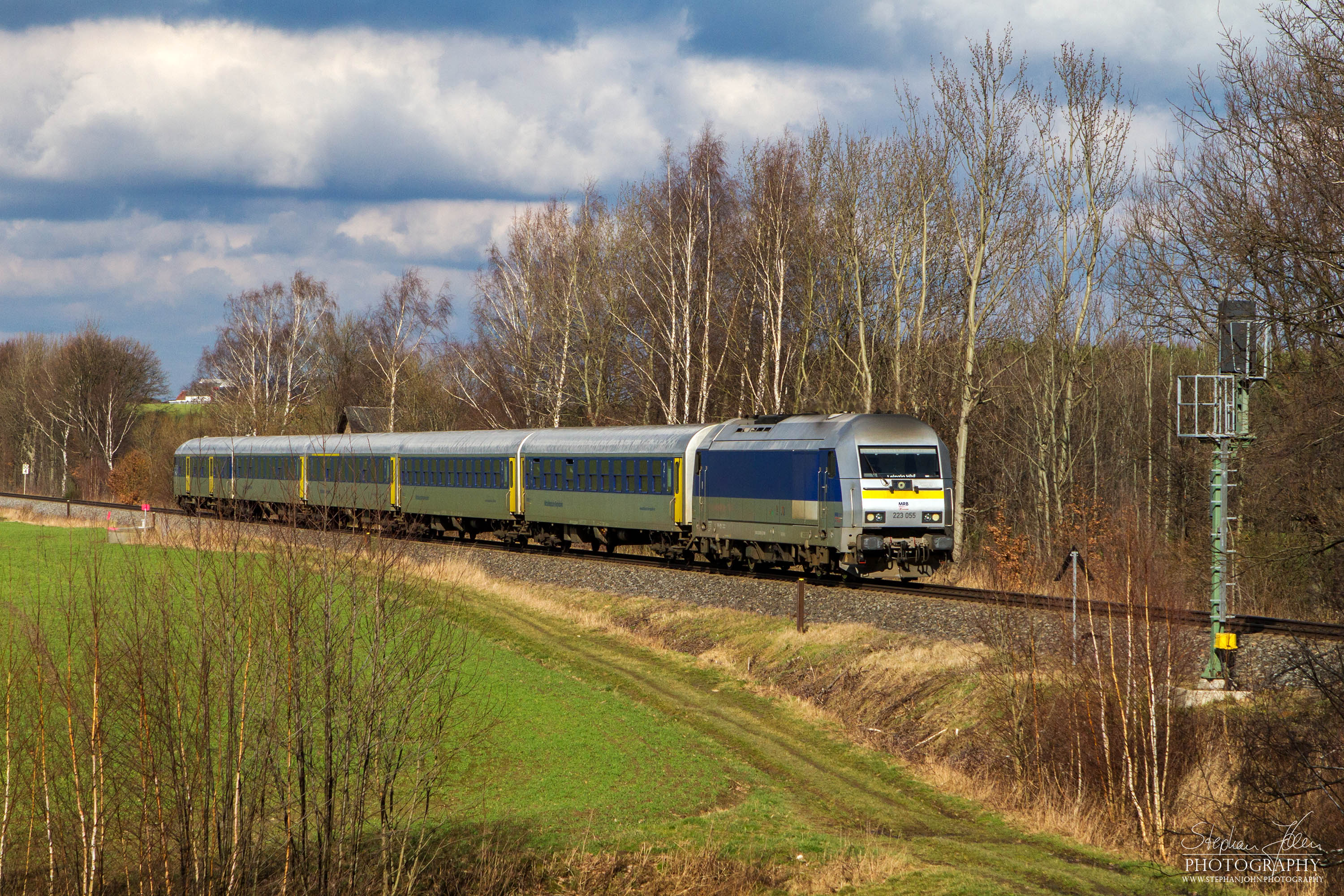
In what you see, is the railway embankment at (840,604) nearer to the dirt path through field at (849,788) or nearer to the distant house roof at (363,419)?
the dirt path through field at (849,788)

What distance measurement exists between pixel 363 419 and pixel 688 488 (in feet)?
168

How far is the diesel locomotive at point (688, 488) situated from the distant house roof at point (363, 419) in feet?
106

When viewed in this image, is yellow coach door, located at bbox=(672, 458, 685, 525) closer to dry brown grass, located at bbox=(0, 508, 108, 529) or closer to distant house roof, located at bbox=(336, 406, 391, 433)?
dry brown grass, located at bbox=(0, 508, 108, 529)

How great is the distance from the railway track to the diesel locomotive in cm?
38

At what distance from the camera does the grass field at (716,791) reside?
11242 millimetres

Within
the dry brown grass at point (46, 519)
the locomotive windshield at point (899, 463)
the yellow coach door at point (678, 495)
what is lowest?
the dry brown grass at point (46, 519)

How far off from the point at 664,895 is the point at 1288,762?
6.70 m

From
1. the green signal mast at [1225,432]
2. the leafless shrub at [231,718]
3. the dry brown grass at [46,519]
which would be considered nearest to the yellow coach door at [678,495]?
the green signal mast at [1225,432]

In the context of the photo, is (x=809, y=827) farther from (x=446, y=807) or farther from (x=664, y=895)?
(x=446, y=807)

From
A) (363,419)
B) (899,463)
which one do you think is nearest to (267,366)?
(363,419)

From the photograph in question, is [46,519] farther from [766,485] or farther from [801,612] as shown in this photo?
[801,612]

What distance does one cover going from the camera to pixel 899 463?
2192 cm

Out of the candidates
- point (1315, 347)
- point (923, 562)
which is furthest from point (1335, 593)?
point (923, 562)

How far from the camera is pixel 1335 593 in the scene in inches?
878
